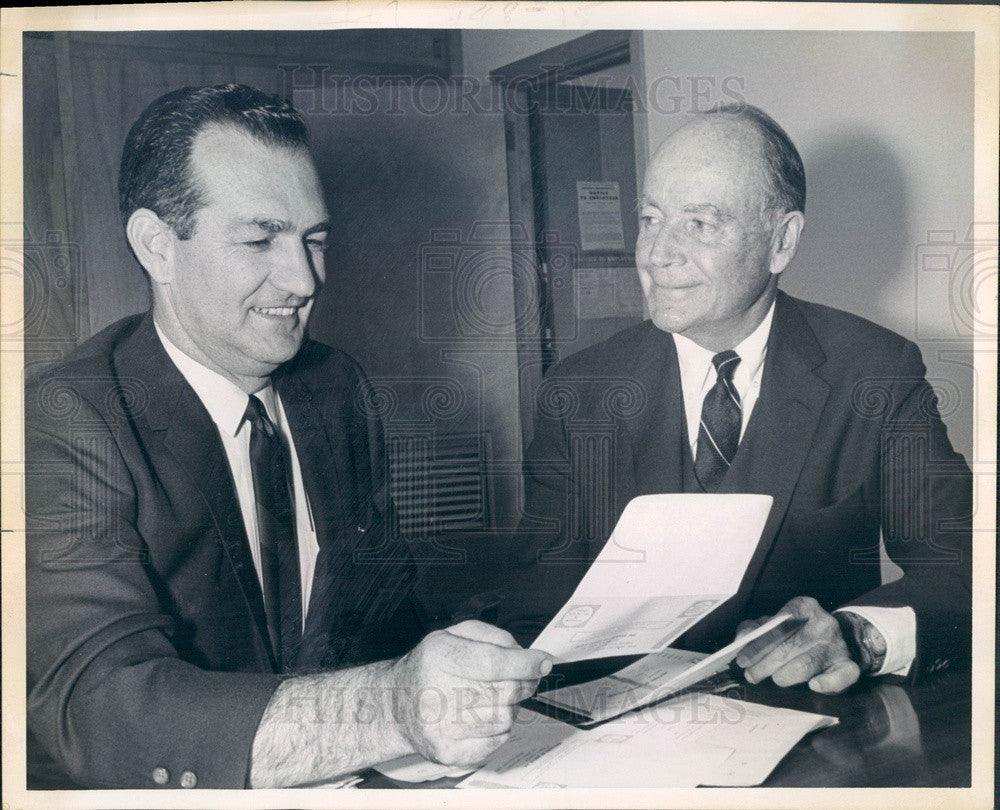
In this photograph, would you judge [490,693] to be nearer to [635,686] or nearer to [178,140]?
[635,686]

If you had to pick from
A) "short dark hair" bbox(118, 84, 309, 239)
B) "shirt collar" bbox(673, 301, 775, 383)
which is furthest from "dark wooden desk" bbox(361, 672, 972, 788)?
"short dark hair" bbox(118, 84, 309, 239)

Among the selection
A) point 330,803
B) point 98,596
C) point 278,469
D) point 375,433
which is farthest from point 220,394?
point 330,803

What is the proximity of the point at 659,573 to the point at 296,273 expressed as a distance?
29.2 inches

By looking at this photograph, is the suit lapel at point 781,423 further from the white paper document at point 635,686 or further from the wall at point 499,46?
the wall at point 499,46

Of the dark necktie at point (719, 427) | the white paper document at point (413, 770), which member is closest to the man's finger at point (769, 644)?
the dark necktie at point (719, 427)

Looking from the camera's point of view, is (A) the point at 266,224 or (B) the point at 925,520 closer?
(A) the point at 266,224

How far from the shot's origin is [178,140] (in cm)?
154

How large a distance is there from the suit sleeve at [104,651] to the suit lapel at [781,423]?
2.67 feet

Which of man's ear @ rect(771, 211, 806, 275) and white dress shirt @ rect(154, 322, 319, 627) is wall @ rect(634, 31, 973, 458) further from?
white dress shirt @ rect(154, 322, 319, 627)

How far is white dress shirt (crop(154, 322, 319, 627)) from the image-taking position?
1.56 metres

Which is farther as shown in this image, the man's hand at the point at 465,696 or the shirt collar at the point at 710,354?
the shirt collar at the point at 710,354

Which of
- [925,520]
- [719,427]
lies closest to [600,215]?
[719,427]

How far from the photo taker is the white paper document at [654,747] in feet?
5.12

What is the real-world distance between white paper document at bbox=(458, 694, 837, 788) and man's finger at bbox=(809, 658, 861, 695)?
52 millimetres
